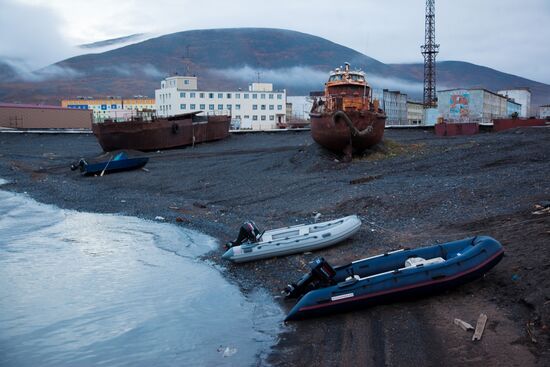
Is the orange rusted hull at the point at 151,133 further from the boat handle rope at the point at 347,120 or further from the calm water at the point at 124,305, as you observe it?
the calm water at the point at 124,305

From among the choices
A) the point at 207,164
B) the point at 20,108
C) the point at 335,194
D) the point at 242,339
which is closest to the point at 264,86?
the point at 20,108

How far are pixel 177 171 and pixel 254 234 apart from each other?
15.8 meters

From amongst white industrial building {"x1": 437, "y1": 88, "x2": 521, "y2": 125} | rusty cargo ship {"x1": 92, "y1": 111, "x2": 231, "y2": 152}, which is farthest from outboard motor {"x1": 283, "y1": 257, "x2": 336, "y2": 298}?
white industrial building {"x1": 437, "y1": 88, "x2": 521, "y2": 125}

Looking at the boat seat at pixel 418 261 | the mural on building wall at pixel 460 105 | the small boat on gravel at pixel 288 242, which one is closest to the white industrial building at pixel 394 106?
the mural on building wall at pixel 460 105

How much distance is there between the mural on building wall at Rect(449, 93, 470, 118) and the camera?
57.7 metres

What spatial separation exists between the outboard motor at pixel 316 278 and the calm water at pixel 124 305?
1.41 ft

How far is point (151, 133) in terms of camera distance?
120 ft

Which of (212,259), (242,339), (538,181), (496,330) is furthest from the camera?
(538,181)

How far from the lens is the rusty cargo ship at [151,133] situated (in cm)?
3544

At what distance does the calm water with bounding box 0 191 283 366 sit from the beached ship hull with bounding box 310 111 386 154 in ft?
33.0

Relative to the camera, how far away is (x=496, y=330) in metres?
6.54

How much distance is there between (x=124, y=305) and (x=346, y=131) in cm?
1482

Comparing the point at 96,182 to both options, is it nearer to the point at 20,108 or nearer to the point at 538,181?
the point at 538,181

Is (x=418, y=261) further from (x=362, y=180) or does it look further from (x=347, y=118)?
(x=347, y=118)
